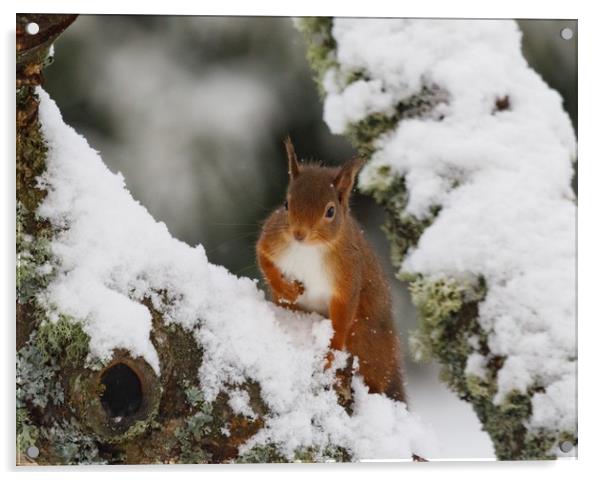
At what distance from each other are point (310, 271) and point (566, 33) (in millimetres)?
1251

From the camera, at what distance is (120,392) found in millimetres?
2041

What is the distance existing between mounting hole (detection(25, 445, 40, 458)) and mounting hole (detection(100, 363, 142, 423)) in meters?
0.45

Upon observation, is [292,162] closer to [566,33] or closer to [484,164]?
[484,164]

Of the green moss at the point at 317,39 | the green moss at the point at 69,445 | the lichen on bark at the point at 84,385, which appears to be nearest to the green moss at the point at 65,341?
the lichen on bark at the point at 84,385

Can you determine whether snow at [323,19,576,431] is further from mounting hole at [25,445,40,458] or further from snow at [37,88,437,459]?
mounting hole at [25,445,40,458]

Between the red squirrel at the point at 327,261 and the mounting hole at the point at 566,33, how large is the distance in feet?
2.98

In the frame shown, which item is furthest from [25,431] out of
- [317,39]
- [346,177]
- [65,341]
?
[317,39]

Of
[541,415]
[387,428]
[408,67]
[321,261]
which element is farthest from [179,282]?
[541,415]

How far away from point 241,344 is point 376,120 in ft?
2.88

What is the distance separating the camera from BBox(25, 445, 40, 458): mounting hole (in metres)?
2.31

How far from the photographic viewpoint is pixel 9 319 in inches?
97.0

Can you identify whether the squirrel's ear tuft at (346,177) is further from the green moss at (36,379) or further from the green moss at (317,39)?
the green moss at (36,379)

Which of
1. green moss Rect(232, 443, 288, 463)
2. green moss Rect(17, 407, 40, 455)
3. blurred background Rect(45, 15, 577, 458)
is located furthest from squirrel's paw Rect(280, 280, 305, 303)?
green moss Rect(17, 407, 40, 455)

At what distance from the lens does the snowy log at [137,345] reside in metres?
2.05
